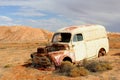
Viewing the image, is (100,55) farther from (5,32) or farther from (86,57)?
(5,32)

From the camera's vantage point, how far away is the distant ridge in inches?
3002

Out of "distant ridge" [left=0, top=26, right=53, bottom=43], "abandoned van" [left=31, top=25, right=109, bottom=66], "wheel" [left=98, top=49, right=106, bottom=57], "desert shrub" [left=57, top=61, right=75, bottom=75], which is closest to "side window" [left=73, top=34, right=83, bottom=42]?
"abandoned van" [left=31, top=25, right=109, bottom=66]

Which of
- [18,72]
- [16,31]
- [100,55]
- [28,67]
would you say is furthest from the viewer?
[16,31]

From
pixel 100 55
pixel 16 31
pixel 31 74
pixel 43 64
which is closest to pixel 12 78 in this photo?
pixel 31 74

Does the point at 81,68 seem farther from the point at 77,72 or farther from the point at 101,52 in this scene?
the point at 101,52

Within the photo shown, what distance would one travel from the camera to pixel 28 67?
1747 cm

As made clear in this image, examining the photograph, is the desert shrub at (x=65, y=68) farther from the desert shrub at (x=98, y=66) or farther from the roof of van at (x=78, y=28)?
the roof of van at (x=78, y=28)

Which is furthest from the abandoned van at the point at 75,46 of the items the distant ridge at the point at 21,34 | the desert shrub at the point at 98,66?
the distant ridge at the point at 21,34

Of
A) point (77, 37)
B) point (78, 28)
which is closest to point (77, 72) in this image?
point (77, 37)

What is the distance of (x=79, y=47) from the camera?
58.7ft

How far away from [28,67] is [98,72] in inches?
174

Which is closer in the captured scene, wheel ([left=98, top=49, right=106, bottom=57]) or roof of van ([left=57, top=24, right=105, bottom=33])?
roof of van ([left=57, top=24, right=105, bottom=33])

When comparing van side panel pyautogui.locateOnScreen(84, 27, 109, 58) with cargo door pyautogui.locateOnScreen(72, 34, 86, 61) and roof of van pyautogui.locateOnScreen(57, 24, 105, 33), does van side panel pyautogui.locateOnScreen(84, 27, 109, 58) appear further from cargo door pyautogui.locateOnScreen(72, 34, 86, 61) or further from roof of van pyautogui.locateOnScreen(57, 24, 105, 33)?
cargo door pyautogui.locateOnScreen(72, 34, 86, 61)

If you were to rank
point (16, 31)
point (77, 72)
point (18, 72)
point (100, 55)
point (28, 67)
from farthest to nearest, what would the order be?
1. point (16, 31)
2. point (100, 55)
3. point (28, 67)
4. point (18, 72)
5. point (77, 72)
